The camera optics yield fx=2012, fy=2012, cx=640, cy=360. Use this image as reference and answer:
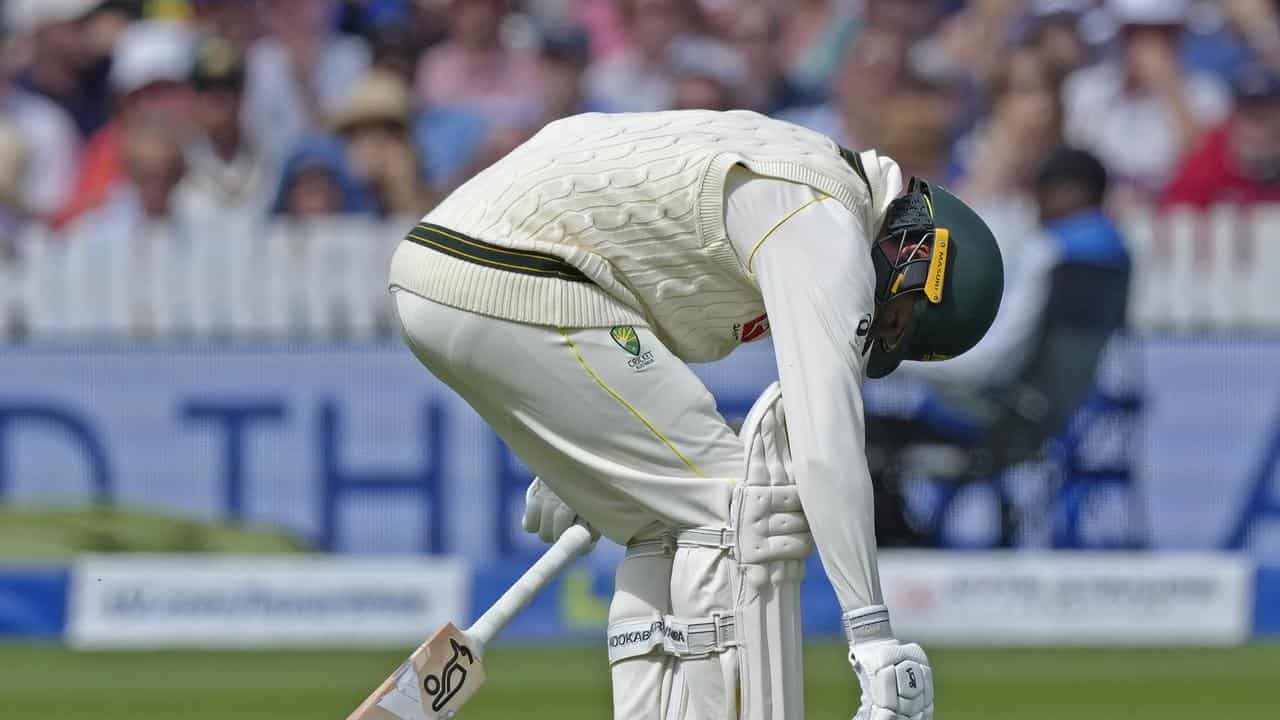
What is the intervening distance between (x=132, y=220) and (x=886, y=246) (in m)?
6.75

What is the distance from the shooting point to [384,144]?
10.1m

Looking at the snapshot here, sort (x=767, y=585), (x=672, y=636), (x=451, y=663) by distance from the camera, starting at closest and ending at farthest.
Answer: (x=767, y=585) → (x=672, y=636) → (x=451, y=663)

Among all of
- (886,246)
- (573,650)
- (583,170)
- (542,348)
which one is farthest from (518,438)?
(573,650)

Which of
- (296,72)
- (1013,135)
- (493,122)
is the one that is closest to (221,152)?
(296,72)

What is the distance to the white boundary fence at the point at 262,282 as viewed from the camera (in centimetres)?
938

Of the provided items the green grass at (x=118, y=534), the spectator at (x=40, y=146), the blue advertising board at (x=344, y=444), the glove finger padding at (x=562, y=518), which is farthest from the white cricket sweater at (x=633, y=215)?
the spectator at (x=40, y=146)

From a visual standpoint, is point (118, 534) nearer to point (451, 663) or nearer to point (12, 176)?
point (12, 176)

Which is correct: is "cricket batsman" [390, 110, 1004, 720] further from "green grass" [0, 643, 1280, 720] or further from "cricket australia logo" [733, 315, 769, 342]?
"green grass" [0, 643, 1280, 720]

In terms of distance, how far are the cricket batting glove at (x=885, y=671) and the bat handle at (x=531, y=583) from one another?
89 centimetres

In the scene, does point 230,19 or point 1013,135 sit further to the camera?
point 230,19

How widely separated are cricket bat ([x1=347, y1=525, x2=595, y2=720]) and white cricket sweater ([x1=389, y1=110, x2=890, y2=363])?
57 cm

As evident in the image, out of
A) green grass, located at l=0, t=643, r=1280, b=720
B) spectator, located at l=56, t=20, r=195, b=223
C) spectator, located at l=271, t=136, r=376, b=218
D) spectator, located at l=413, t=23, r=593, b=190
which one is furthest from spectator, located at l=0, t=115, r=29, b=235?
green grass, located at l=0, t=643, r=1280, b=720

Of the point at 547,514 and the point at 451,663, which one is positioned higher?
the point at 547,514

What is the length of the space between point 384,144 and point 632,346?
6.72 meters
